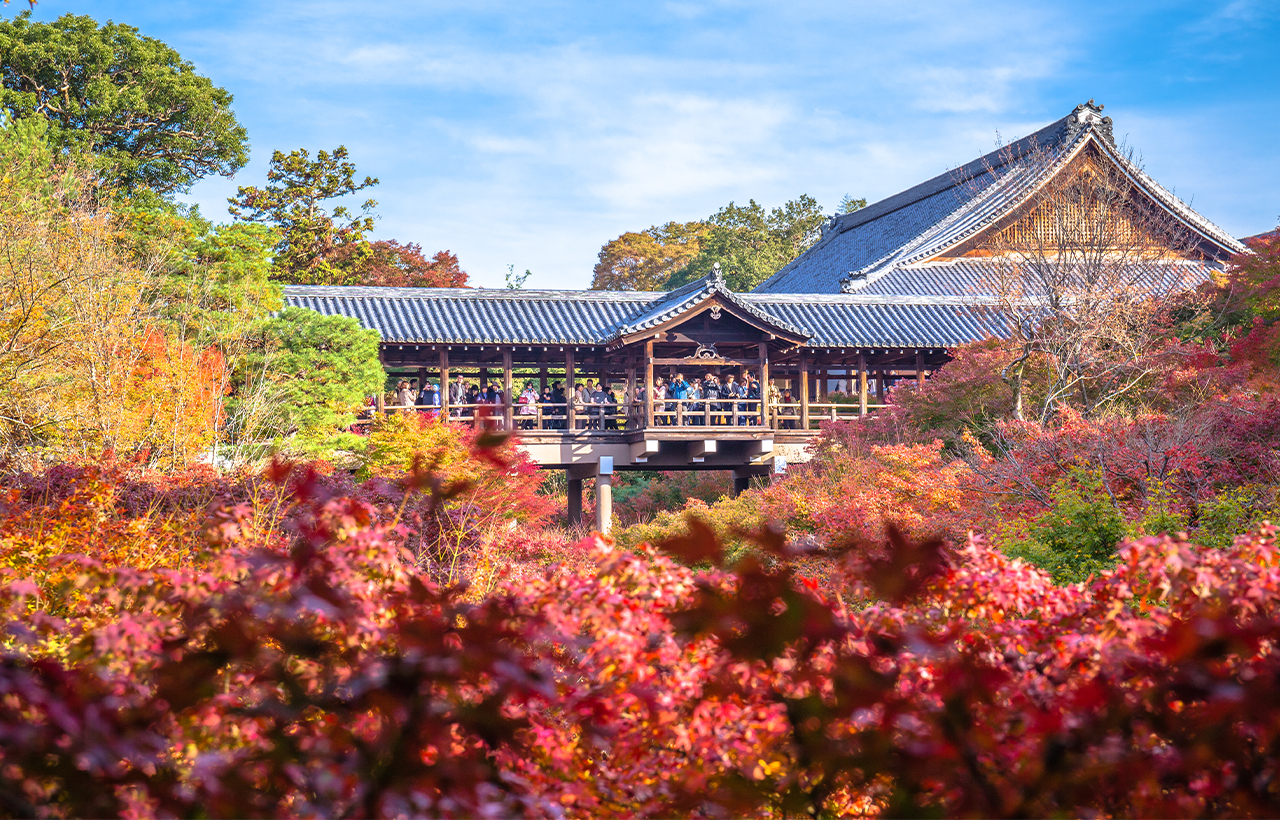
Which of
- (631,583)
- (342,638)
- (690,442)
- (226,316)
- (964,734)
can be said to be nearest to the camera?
(964,734)

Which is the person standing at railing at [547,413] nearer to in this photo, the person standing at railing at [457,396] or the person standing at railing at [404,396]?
the person standing at railing at [457,396]

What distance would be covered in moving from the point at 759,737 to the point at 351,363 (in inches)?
604

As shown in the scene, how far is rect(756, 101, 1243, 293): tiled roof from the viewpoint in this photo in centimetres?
2602

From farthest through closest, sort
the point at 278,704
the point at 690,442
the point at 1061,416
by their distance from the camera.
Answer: the point at 690,442, the point at 1061,416, the point at 278,704

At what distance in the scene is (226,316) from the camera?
16.0 metres

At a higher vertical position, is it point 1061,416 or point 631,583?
point 1061,416

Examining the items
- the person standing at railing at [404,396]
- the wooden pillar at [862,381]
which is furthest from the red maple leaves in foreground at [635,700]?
the wooden pillar at [862,381]

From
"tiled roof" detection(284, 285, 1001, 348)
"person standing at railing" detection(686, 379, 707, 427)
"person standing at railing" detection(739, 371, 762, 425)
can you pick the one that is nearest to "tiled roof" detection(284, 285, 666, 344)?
"tiled roof" detection(284, 285, 1001, 348)

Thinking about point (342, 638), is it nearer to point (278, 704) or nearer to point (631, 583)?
point (278, 704)

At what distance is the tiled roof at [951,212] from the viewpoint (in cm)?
2602

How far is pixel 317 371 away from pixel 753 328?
8.81m

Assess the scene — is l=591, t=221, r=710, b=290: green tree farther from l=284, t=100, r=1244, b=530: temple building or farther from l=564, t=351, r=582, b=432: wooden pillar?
l=564, t=351, r=582, b=432: wooden pillar

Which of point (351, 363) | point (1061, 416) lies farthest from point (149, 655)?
point (351, 363)

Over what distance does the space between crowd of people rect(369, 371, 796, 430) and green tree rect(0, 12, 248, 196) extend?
41.0 feet
